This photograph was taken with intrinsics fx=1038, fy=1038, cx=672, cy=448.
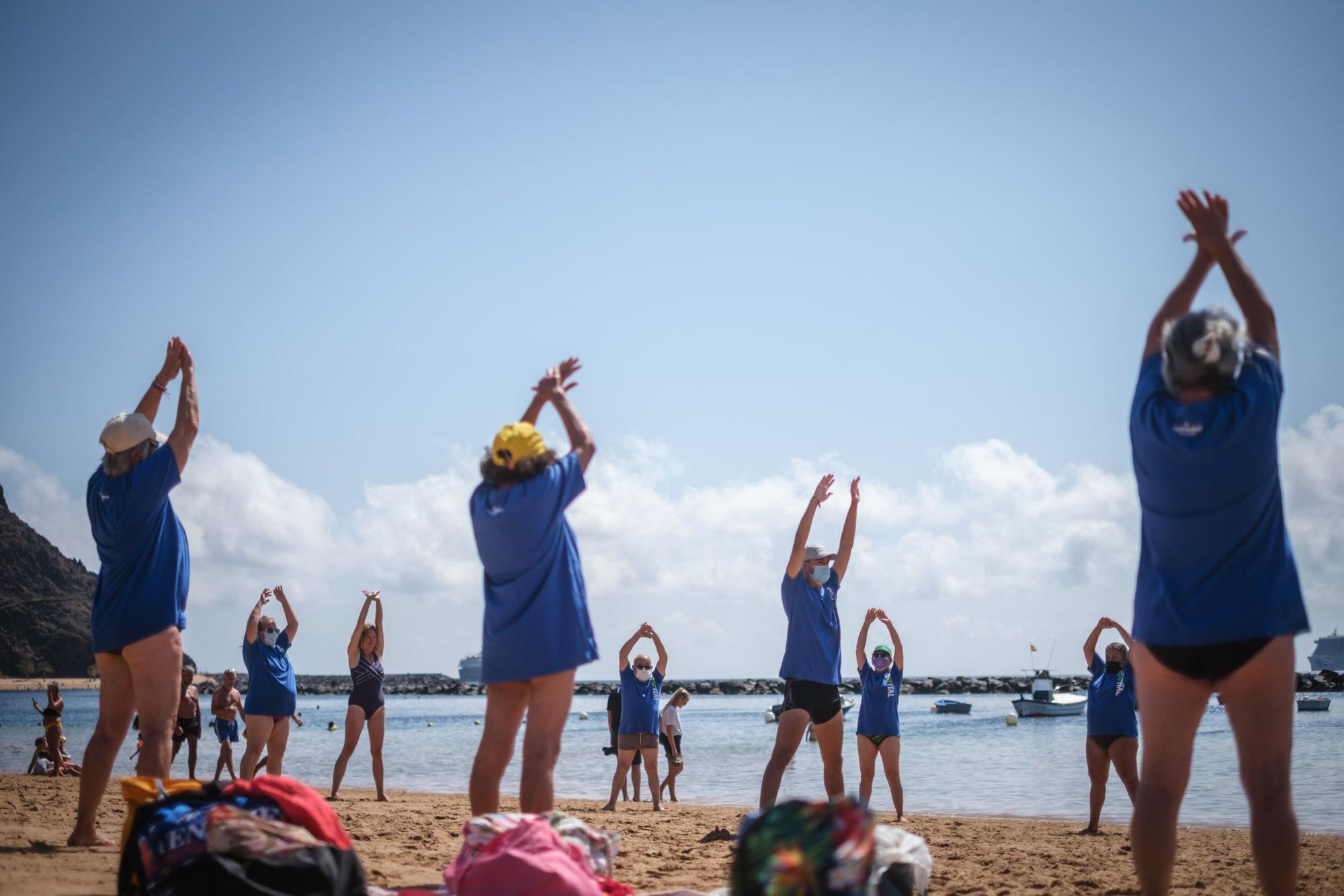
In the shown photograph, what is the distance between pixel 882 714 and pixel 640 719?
392cm

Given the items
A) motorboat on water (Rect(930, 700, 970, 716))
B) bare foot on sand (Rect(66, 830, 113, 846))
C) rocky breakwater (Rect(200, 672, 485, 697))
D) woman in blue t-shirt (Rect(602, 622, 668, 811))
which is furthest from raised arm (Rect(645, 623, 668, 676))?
rocky breakwater (Rect(200, 672, 485, 697))

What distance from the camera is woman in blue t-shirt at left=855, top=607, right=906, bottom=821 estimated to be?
1070 cm

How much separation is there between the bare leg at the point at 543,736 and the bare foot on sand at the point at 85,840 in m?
2.82

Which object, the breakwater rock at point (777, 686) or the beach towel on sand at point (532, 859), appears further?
the breakwater rock at point (777, 686)

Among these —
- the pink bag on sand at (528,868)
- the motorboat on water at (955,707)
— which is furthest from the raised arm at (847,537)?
the motorboat on water at (955,707)

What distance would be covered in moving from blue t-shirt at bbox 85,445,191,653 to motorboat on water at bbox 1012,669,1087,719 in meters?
51.8

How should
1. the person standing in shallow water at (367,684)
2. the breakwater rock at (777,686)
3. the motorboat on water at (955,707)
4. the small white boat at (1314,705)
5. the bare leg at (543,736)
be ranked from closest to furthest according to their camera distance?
1. the bare leg at (543,736)
2. the person standing in shallow water at (367,684)
3. the small white boat at (1314,705)
4. the motorboat on water at (955,707)
5. the breakwater rock at (777,686)

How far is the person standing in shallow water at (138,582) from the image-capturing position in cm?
525

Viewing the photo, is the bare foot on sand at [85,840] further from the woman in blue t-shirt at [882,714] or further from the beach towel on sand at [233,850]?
the woman in blue t-shirt at [882,714]

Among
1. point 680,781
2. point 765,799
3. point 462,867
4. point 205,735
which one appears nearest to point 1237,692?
point 462,867

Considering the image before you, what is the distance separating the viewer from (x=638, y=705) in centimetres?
1354

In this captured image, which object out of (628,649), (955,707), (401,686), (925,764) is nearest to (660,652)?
(628,649)

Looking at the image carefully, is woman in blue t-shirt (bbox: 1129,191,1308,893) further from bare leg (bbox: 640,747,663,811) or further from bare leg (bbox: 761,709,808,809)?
bare leg (bbox: 640,747,663,811)

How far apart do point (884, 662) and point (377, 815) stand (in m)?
5.34
